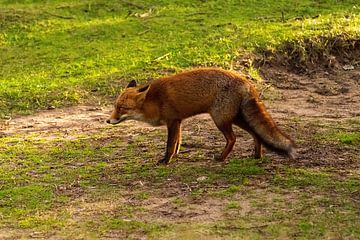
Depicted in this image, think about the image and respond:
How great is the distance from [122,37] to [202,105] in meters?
6.69

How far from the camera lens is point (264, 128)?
298 inches

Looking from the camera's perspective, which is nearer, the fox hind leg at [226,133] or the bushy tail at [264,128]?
the bushy tail at [264,128]

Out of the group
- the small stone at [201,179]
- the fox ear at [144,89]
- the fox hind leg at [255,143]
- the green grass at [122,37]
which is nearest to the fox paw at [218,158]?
the fox hind leg at [255,143]

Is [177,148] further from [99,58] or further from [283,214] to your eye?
[99,58]

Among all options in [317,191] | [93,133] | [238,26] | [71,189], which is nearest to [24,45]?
[238,26]

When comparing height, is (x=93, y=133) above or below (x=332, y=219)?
below

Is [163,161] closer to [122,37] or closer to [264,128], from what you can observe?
[264,128]

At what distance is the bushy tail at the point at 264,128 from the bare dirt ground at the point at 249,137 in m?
0.37

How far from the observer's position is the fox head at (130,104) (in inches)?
324

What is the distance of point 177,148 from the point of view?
8312mm

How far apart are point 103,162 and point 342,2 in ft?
31.8

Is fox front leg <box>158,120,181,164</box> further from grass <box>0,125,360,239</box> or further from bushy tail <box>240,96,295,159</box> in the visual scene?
bushy tail <box>240,96,295,159</box>

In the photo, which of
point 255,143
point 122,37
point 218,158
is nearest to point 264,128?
point 255,143

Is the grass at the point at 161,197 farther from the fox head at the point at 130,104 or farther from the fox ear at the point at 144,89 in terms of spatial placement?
the fox ear at the point at 144,89
